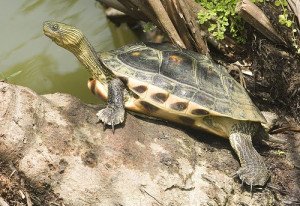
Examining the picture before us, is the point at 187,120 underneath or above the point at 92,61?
underneath

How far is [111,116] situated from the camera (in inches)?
128

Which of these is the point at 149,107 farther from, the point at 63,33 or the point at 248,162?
the point at 63,33

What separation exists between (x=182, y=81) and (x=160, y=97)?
27 cm

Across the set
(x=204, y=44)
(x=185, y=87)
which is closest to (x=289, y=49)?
(x=204, y=44)

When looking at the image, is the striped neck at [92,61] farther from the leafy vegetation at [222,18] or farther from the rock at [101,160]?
the leafy vegetation at [222,18]

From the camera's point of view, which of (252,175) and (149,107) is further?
(149,107)

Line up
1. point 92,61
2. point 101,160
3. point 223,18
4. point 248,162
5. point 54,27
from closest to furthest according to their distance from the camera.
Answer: point 101,160 < point 248,162 < point 54,27 < point 92,61 < point 223,18

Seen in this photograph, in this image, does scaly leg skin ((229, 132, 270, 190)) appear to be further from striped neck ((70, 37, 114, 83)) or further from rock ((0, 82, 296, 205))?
striped neck ((70, 37, 114, 83))

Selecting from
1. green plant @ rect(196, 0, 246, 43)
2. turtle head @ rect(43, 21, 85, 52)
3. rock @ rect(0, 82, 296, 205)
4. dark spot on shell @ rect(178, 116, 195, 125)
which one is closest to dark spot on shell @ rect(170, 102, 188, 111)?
dark spot on shell @ rect(178, 116, 195, 125)

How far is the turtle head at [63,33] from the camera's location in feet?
12.1

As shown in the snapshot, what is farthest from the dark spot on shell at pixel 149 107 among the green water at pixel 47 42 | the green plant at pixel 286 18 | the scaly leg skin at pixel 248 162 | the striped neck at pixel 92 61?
the green water at pixel 47 42

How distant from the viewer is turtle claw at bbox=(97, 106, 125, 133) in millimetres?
3205

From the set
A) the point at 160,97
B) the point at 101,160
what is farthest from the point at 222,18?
the point at 101,160

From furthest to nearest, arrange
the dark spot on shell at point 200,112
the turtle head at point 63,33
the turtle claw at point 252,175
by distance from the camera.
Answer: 1. the turtle head at point 63,33
2. the dark spot on shell at point 200,112
3. the turtle claw at point 252,175
